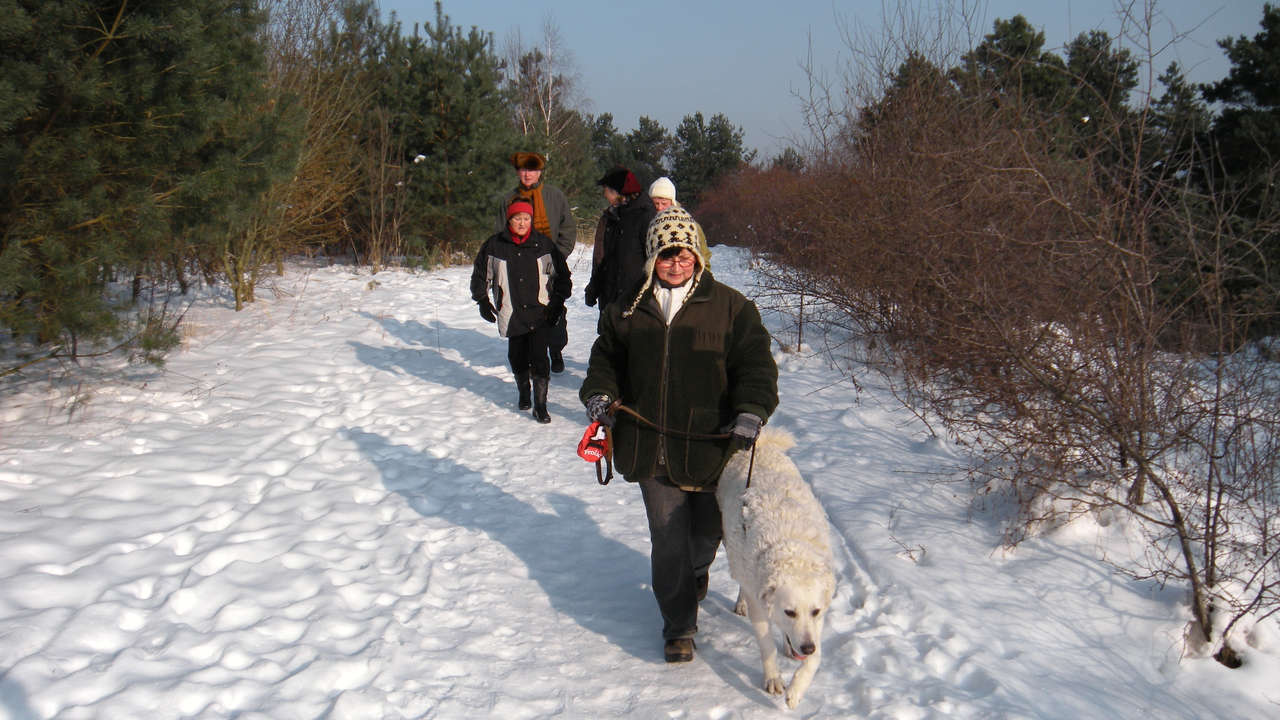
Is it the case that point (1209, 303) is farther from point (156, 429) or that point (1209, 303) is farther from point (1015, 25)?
point (1015, 25)

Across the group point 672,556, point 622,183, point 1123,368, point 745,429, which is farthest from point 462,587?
point 622,183

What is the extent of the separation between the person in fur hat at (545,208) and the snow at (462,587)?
1.80 m

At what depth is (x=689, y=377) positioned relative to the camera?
316cm

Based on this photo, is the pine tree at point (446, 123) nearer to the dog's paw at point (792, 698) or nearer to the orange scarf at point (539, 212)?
the orange scarf at point (539, 212)

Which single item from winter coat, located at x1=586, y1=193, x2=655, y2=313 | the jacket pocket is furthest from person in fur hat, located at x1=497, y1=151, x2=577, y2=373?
the jacket pocket

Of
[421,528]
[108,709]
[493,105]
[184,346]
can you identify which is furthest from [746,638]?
[493,105]

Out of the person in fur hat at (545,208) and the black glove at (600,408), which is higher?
the person in fur hat at (545,208)

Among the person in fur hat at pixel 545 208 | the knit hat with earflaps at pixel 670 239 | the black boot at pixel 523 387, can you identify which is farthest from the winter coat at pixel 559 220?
the knit hat with earflaps at pixel 670 239

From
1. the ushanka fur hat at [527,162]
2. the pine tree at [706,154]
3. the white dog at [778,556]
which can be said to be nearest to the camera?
the white dog at [778,556]

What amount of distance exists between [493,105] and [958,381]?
12.2 metres

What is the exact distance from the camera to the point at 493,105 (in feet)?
48.0

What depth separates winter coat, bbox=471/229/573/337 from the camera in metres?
6.33

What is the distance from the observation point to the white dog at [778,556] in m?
2.79

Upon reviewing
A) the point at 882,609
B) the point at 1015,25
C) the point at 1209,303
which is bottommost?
the point at 882,609
